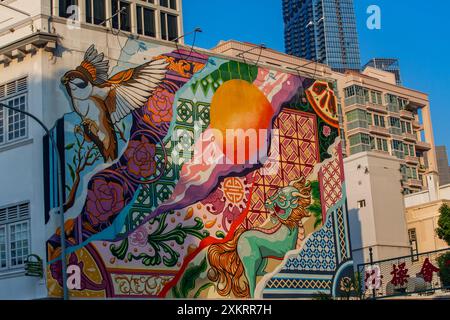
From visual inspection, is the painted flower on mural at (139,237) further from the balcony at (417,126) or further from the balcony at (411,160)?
the balcony at (417,126)

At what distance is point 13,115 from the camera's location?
3875 cm

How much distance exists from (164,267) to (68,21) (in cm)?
1332

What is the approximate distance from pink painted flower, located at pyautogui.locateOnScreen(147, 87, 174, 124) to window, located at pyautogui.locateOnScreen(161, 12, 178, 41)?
698 cm

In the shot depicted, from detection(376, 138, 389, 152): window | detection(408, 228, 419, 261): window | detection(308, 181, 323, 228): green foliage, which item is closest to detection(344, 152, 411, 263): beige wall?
detection(408, 228, 419, 261): window

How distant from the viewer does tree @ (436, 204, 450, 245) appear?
63.5m

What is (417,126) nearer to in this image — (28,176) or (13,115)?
(13,115)

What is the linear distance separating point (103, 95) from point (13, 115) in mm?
4593

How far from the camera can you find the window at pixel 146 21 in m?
46.1

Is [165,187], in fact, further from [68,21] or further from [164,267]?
[68,21]

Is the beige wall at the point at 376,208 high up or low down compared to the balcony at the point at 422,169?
down

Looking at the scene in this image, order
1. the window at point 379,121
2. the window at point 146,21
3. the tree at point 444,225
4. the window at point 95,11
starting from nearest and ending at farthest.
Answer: the window at point 95,11, the window at point 146,21, the tree at point 444,225, the window at point 379,121

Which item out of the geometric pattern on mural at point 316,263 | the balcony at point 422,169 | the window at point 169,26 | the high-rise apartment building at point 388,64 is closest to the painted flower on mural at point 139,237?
the geometric pattern on mural at point 316,263

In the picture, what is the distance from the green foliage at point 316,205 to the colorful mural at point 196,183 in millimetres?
92
